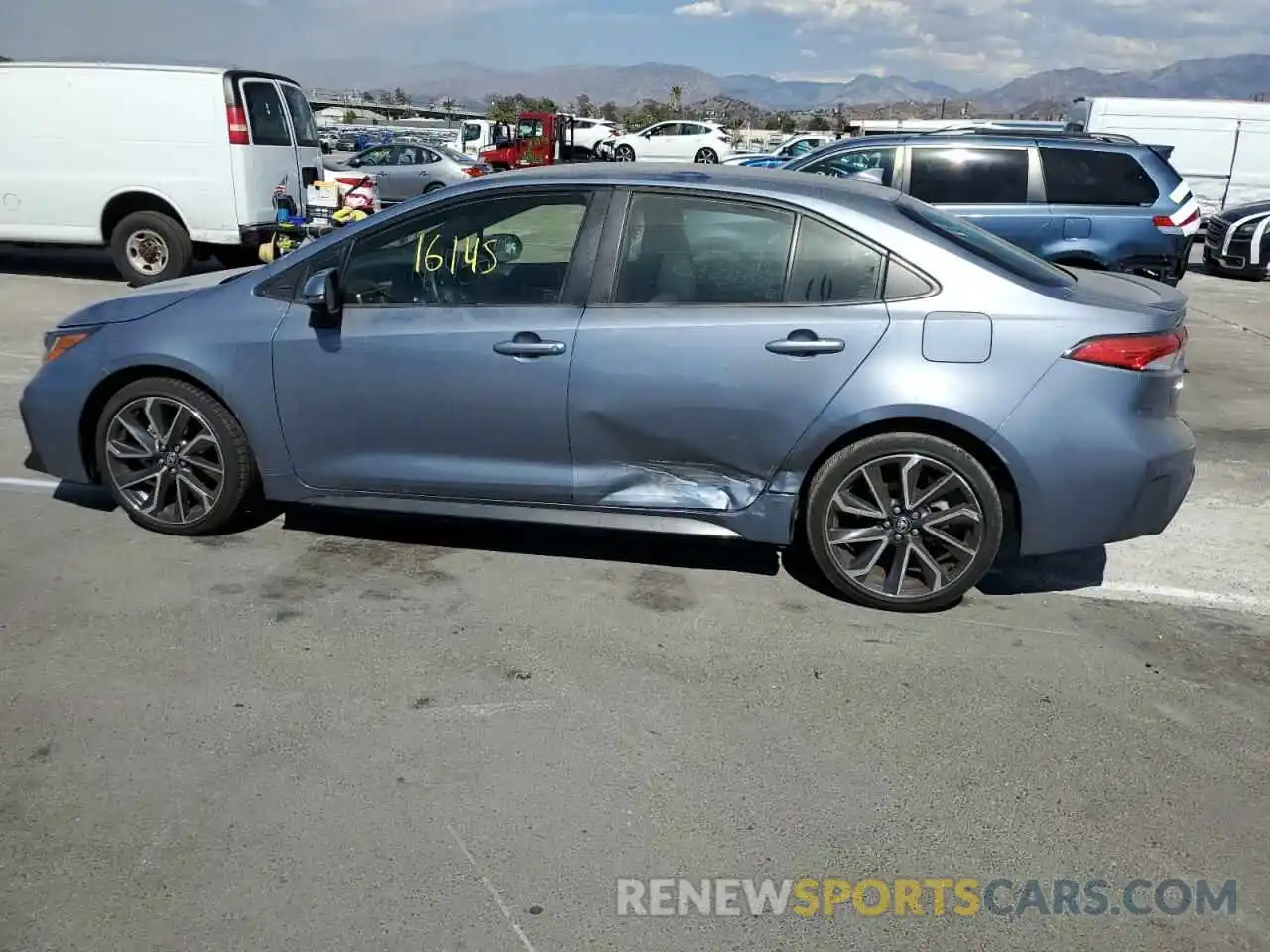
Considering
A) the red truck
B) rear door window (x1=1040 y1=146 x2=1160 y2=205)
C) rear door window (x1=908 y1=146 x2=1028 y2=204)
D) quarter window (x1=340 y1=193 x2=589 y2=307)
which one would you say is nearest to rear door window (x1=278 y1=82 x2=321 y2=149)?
rear door window (x1=908 y1=146 x2=1028 y2=204)

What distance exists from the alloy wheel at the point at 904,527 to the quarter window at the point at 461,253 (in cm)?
152

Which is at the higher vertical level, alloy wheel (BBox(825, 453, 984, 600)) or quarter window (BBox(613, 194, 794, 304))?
quarter window (BBox(613, 194, 794, 304))

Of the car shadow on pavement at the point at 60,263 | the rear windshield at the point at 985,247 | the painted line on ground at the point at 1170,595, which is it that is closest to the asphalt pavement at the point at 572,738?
the painted line on ground at the point at 1170,595

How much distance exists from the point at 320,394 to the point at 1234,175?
21272 mm

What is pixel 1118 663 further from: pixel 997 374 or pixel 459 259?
pixel 459 259

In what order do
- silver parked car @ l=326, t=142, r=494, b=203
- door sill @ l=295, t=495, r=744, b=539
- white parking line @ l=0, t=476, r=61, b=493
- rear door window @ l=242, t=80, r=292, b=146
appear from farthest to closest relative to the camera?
silver parked car @ l=326, t=142, r=494, b=203 → rear door window @ l=242, t=80, r=292, b=146 → white parking line @ l=0, t=476, r=61, b=493 → door sill @ l=295, t=495, r=744, b=539

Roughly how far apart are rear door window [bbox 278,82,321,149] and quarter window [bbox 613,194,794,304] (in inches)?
358

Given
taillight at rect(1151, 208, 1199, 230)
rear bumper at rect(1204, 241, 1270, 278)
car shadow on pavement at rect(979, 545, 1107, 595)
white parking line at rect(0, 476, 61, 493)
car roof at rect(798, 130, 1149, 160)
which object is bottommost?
car shadow on pavement at rect(979, 545, 1107, 595)

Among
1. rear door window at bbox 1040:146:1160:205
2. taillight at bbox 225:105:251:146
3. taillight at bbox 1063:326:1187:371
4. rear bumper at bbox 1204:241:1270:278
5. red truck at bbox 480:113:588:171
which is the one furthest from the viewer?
red truck at bbox 480:113:588:171

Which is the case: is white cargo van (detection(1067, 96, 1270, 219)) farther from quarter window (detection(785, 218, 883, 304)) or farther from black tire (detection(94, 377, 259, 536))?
black tire (detection(94, 377, 259, 536))

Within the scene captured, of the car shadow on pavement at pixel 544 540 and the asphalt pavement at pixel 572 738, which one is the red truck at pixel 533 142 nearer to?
the car shadow on pavement at pixel 544 540

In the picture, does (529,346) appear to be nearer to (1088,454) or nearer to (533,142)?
(1088,454)

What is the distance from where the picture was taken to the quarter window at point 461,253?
4441mm

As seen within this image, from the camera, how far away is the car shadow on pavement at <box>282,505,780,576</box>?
15.8 ft
